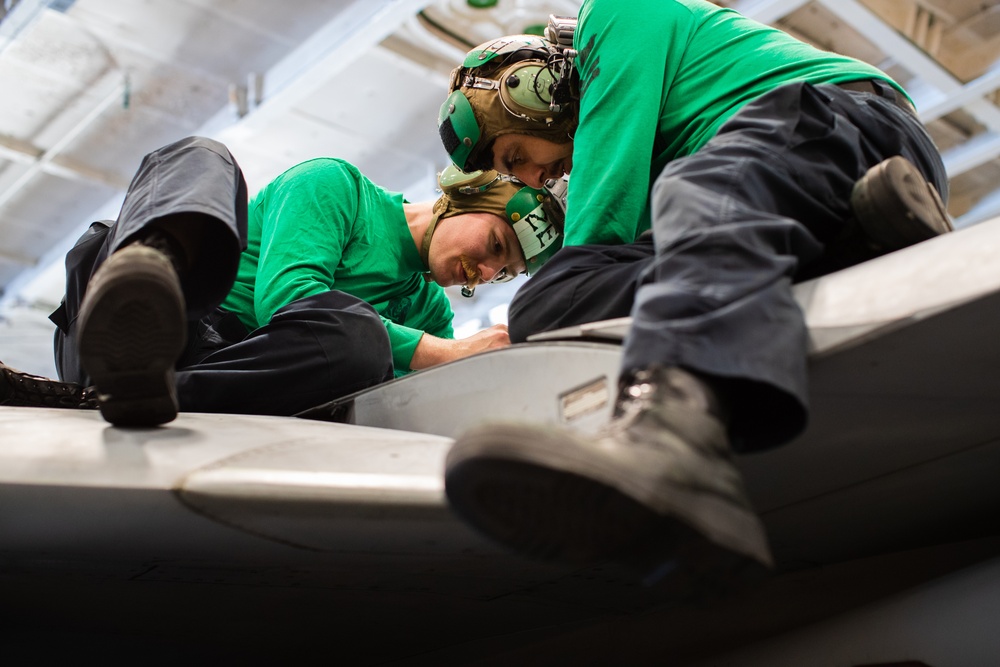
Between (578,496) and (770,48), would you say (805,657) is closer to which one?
(578,496)

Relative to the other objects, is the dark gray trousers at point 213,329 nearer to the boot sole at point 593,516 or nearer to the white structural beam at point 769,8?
the boot sole at point 593,516

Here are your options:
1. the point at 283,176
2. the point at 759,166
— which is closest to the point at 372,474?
the point at 759,166

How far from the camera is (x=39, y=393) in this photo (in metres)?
1.93

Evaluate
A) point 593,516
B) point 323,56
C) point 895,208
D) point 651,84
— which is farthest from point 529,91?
point 323,56

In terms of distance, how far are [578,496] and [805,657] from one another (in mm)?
790

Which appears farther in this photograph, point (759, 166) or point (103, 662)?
point (103, 662)

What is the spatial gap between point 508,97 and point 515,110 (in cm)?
3

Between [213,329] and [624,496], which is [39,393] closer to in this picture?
[213,329]

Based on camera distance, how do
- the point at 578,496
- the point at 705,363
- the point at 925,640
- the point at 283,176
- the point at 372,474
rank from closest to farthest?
1. the point at 578,496
2. the point at 705,363
3. the point at 372,474
4. the point at 925,640
5. the point at 283,176

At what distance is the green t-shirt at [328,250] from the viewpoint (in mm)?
2297

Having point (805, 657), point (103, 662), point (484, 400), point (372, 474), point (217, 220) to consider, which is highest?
point (217, 220)

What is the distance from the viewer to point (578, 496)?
3.13 feet

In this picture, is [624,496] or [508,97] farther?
[508,97]

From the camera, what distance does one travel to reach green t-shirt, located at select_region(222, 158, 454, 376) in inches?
90.4
